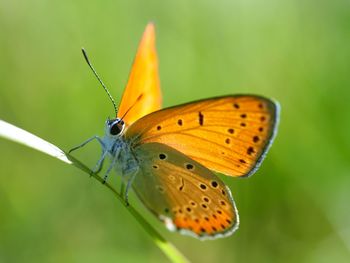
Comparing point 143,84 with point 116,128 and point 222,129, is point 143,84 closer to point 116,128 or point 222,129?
point 116,128

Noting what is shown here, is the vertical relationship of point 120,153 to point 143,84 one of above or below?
below

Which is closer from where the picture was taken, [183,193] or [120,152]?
[183,193]

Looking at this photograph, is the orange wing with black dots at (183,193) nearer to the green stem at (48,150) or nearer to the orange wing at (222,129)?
the orange wing at (222,129)

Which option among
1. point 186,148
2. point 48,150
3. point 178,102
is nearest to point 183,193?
point 186,148

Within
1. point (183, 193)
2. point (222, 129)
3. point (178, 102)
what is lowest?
point (183, 193)

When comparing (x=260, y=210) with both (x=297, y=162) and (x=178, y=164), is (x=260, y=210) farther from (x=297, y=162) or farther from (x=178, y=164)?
(x=178, y=164)

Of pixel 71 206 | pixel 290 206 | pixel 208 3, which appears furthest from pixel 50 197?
pixel 208 3

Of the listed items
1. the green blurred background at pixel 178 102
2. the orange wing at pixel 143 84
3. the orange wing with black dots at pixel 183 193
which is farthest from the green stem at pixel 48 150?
the green blurred background at pixel 178 102
